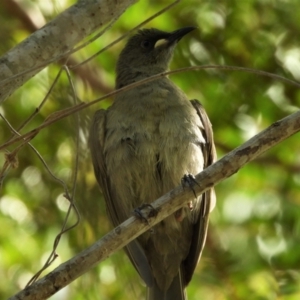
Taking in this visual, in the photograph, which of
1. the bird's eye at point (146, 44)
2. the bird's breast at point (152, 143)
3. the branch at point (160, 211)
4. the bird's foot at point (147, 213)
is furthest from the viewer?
the bird's eye at point (146, 44)

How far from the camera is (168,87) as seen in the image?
575 cm

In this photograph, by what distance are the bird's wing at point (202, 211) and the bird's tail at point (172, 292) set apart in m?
0.08

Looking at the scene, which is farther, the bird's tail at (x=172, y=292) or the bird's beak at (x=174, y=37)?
the bird's beak at (x=174, y=37)

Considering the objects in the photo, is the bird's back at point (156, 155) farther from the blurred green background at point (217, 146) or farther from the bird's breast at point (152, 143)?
the blurred green background at point (217, 146)

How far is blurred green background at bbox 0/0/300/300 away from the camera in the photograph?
20.1 feet

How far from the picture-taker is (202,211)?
223 inches

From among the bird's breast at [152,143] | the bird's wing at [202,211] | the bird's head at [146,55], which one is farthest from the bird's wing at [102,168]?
the bird's head at [146,55]

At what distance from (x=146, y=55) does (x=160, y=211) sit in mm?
2931

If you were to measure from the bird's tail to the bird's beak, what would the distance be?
2.03m

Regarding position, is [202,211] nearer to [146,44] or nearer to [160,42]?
[160,42]

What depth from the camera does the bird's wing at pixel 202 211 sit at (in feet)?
18.3

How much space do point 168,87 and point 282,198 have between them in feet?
5.21

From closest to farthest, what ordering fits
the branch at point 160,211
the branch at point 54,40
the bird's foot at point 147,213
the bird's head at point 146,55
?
the branch at point 160,211 → the branch at point 54,40 → the bird's foot at point 147,213 → the bird's head at point 146,55

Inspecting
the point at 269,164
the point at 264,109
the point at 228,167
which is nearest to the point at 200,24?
the point at 264,109
